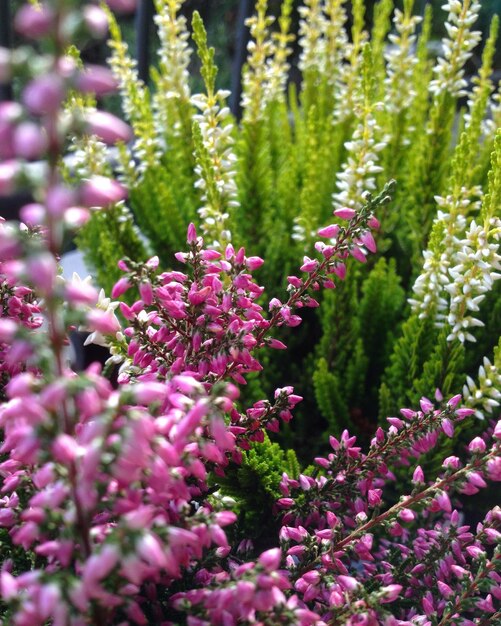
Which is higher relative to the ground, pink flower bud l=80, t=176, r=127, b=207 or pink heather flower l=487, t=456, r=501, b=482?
pink flower bud l=80, t=176, r=127, b=207

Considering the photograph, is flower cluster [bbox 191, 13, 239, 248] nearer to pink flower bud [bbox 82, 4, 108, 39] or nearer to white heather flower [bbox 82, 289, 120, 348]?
white heather flower [bbox 82, 289, 120, 348]

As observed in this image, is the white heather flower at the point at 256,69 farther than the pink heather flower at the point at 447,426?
Yes

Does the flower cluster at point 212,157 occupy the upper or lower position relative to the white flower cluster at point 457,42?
lower

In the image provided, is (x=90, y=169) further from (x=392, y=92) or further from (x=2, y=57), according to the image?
(x=2, y=57)

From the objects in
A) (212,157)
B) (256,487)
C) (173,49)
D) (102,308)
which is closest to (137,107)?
(173,49)

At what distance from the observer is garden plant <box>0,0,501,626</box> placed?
262 mm

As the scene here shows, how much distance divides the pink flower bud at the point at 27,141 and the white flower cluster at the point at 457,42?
73 centimetres

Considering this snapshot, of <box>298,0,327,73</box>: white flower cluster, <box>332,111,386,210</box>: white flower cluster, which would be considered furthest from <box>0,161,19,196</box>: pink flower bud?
<box>298,0,327,73</box>: white flower cluster

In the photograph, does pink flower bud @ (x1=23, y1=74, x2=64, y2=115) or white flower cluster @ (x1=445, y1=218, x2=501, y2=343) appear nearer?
pink flower bud @ (x1=23, y1=74, x2=64, y2=115)

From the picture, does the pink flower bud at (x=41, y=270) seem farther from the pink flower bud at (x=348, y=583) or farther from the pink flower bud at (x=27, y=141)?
the pink flower bud at (x=348, y=583)

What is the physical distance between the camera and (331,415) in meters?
0.76

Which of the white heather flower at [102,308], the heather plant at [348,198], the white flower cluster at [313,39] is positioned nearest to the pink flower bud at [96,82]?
the white heather flower at [102,308]

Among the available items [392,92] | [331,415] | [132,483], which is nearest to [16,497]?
[132,483]

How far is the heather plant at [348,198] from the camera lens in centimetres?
71
